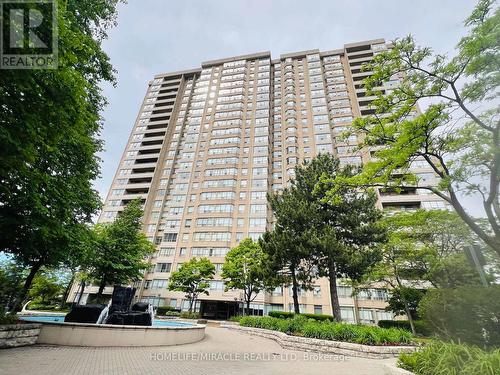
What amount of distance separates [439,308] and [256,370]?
7916mm

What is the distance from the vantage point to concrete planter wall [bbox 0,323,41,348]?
8555 mm

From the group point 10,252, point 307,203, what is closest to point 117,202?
point 10,252

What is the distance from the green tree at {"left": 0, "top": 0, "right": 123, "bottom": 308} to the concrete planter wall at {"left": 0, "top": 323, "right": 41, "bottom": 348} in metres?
3.45

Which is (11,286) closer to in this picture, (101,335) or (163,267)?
(163,267)

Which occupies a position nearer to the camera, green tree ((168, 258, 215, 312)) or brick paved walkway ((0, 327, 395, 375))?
brick paved walkway ((0, 327, 395, 375))

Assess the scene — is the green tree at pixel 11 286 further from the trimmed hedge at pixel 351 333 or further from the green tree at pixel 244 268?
the trimmed hedge at pixel 351 333

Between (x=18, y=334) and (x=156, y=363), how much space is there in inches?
230

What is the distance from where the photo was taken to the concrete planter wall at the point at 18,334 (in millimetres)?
8555

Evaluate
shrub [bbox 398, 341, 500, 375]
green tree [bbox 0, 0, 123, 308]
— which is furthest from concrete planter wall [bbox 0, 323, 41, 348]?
shrub [bbox 398, 341, 500, 375]

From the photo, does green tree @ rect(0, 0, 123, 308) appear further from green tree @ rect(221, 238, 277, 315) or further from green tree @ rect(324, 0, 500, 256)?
green tree @ rect(221, 238, 277, 315)

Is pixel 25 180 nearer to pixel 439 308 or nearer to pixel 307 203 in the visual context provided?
pixel 307 203

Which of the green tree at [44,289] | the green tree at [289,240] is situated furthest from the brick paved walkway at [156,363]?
the green tree at [44,289]

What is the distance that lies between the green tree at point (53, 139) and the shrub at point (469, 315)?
1416 cm

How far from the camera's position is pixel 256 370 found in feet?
24.2
